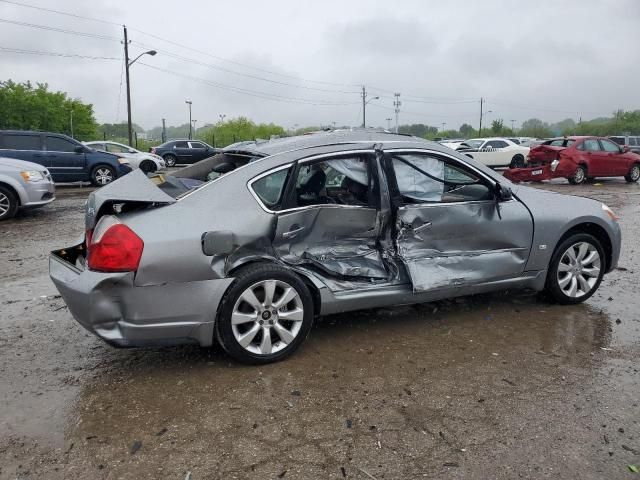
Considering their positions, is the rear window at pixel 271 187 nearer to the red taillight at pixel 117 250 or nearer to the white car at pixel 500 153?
the red taillight at pixel 117 250

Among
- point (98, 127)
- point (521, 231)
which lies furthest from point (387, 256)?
point (98, 127)

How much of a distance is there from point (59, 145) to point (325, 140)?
12994 mm

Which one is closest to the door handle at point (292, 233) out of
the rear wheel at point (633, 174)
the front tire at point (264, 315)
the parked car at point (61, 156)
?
the front tire at point (264, 315)

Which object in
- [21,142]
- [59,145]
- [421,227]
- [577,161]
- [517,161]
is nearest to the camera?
[421,227]

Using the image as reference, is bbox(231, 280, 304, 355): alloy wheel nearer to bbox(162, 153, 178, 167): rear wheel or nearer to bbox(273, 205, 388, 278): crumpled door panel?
bbox(273, 205, 388, 278): crumpled door panel

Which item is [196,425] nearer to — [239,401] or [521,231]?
[239,401]

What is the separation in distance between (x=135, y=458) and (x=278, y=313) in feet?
4.39

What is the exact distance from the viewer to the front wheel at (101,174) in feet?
52.6

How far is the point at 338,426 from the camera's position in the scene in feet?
10.0

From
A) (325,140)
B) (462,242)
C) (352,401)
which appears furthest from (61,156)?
(352,401)

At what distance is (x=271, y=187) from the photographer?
13.0ft

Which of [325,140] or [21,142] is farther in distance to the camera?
[21,142]

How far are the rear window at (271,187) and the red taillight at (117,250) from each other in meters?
0.91

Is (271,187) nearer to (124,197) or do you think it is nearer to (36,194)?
(124,197)
